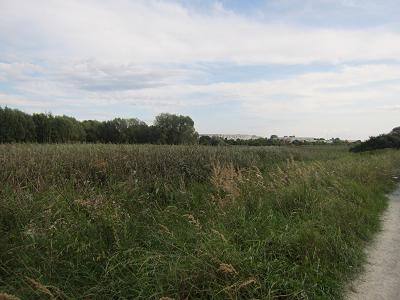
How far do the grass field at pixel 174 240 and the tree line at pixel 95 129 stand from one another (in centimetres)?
2263

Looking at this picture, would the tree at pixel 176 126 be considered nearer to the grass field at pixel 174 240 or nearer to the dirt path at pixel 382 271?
the grass field at pixel 174 240

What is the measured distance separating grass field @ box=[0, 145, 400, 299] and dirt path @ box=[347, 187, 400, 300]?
18 cm

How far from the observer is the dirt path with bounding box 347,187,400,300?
4.58 meters

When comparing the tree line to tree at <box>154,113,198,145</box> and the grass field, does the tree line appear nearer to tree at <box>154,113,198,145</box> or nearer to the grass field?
tree at <box>154,113,198,145</box>

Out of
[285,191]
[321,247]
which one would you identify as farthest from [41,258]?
[285,191]

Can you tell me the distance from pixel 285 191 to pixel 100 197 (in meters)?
3.65

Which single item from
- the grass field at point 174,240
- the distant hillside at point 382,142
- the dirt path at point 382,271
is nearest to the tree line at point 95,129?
the distant hillside at point 382,142

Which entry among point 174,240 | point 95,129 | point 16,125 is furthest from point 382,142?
point 174,240

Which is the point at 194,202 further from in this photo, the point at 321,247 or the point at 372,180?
the point at 372,180

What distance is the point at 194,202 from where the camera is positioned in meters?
7.97

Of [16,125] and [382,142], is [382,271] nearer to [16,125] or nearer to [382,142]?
[16,125]

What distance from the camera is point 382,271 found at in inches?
209

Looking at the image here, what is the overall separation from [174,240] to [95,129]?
45864mm

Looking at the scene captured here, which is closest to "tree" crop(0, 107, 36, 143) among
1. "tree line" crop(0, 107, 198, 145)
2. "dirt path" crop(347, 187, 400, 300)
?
"tree line" crop(0, 107, 198, 145)
